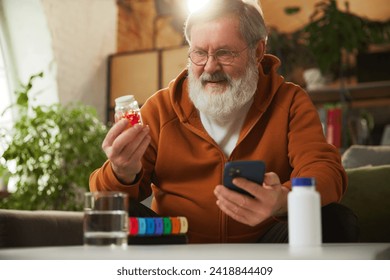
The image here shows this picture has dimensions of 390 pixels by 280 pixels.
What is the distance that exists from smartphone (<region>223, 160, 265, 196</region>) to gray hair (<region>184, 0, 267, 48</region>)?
61 centimetres

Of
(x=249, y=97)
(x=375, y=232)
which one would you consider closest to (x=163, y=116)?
(x=249, y=97)

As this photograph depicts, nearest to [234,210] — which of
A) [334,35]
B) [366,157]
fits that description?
[366,157]

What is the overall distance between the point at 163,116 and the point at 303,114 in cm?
35

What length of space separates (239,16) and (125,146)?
1.79 feet

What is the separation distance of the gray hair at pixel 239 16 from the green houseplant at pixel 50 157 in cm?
161

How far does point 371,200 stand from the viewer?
1873mm

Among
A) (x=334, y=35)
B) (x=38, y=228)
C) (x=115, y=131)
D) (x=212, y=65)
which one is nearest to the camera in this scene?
(x=115, y=131)

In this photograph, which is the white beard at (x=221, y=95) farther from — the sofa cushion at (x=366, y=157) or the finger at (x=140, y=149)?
the sofa cushion at (x=366, y=157)

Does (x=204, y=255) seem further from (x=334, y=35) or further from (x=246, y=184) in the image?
(x=334, y=35)

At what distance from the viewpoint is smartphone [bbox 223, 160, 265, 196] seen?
1.05 metres

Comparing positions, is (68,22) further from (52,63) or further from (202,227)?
(202,227)

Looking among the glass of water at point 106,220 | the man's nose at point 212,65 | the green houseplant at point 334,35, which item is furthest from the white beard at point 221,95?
the green houseplant at point 334,35
